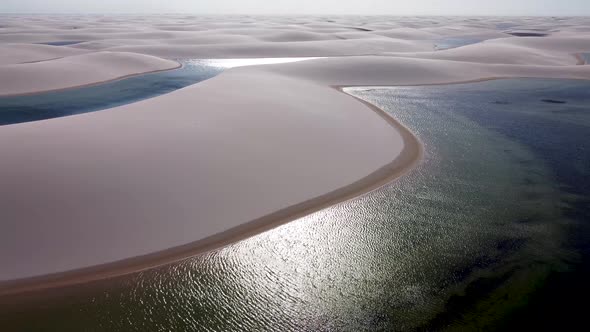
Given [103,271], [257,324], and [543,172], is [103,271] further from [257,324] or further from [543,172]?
[543,172]

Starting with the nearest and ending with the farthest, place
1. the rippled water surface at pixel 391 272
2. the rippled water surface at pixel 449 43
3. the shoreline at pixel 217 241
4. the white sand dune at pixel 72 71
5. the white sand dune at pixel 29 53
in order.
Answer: the rippled water surface at pixel 391 272 < the shoreline at pixel 217 241 < the white sand dune at pixel 72 71 < the white sand dune at pixel 29 53 < the rippled water surface at pixel 449 43

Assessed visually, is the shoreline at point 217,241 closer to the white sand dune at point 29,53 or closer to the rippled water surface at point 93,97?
the rippled water surface at point 93,97

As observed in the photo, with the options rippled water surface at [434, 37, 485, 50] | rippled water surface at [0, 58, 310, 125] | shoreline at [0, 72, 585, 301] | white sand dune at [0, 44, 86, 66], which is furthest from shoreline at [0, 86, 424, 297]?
rippled water surface at [434, 37, 485, 50]

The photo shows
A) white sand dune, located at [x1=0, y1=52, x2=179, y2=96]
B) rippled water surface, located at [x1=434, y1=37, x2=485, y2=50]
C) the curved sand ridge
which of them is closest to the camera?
the curved sand ridge

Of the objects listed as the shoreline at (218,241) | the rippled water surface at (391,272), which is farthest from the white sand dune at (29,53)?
the rippled water surface at (391,272)

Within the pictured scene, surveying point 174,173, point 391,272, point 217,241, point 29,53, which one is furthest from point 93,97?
point 29,53

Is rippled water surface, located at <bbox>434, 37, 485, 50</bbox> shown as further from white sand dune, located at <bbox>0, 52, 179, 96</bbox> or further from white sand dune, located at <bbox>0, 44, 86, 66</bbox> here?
white sand dune, located at <bbox>0, 44, 86, 66</bbox>

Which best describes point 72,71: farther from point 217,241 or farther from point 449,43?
point 449,43

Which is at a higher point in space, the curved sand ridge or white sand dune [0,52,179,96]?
white sand dune [0,52,179,96]
